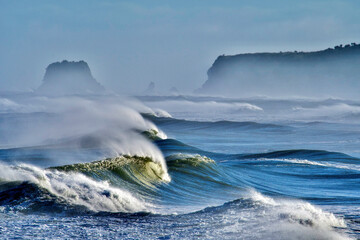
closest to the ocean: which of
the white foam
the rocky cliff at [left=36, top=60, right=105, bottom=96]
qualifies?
the white foam

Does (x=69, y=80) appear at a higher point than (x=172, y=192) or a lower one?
higher

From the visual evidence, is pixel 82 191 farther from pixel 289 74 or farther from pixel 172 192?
pixel 289 74

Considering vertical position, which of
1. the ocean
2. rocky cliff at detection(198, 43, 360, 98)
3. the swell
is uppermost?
rocky cliff at detection(198, 43, 360, 98)

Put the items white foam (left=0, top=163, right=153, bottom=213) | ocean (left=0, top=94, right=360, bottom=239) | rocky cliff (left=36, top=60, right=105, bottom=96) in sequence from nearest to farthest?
ocean (left=0, top=94, right=360, bottom=239), white foam (left=0, top=163, right=153, bottom=213), rocky cliff (left=36, top=60, right=105, bottom=96)

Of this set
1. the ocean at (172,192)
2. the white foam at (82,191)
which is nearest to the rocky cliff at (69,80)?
the ocean at (172,192)

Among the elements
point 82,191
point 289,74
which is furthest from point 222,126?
point 289,74

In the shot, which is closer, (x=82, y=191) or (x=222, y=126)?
(x=82, y=191)

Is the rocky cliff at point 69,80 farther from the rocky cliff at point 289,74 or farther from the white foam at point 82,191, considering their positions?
the white foam at point 82,191

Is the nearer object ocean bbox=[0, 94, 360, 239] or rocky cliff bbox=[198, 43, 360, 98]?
ocean bbox=[0, 94, 360, 239]

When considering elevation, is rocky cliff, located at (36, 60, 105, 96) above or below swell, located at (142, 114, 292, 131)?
above

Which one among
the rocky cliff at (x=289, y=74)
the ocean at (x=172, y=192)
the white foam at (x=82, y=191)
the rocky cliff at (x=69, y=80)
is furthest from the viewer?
the rocky cliff at (x=69, y=80)

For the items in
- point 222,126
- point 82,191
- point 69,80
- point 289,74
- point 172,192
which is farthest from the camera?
point 69,80

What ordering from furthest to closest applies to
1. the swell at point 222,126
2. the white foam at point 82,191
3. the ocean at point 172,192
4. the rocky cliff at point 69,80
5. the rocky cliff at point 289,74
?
the rocky cliff at point 69,80, the rocky cliff at point 289,74, the swell at point 222,126, the white foam at point 82,191, the ocean at point 172,192

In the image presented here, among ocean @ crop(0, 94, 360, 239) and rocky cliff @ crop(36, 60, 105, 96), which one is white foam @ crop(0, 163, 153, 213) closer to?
ocean @ crop(0, 94, 360, 239)
